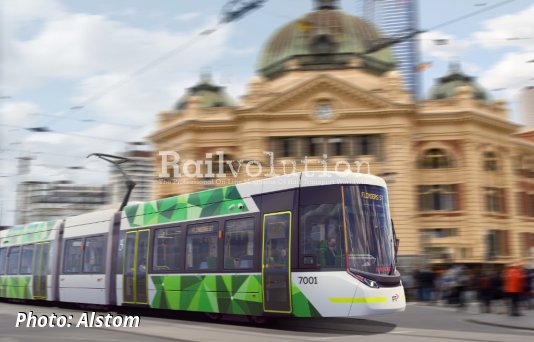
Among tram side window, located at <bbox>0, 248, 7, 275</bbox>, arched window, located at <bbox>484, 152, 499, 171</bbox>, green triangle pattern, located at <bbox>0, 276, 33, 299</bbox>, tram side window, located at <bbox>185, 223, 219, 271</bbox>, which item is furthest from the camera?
arched window, located at <bbox>484, 152, 499, 171</bbox>

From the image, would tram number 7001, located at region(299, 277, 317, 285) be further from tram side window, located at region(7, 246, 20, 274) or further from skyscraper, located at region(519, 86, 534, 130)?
skyscraper, located at region(519, 86, 534, 130)

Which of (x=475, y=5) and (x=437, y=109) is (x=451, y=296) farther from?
(x=437, y=109)

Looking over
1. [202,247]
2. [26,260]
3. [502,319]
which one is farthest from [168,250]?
[26,260]

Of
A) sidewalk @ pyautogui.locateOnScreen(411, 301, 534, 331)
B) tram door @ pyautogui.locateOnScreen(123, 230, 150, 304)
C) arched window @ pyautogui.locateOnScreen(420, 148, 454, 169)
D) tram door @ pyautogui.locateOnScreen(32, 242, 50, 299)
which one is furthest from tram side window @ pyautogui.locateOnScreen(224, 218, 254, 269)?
arched window @ pyautogui.locateOnScreen(420, 148, 454, 169)

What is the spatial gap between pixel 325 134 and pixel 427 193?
9.18 metres

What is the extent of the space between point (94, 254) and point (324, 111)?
1306 inches

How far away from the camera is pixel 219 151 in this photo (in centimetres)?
5219

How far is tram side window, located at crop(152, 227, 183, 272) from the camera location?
16062 mm

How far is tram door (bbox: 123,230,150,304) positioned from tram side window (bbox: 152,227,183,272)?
19.2 inches

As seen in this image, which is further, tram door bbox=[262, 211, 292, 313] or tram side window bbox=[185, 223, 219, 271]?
tram side window bbox=[185, 223, 219, 271]

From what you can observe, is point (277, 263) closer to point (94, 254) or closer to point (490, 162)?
point (94, 254)

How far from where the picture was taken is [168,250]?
16.4 m

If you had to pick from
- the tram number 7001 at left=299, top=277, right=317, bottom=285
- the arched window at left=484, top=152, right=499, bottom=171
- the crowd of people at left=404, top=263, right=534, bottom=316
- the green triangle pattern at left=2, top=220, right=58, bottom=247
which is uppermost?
the arched window at left=484, top=152, right=499, bottom=171

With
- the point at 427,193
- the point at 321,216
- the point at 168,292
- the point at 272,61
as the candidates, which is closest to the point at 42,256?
the point at 168,292
